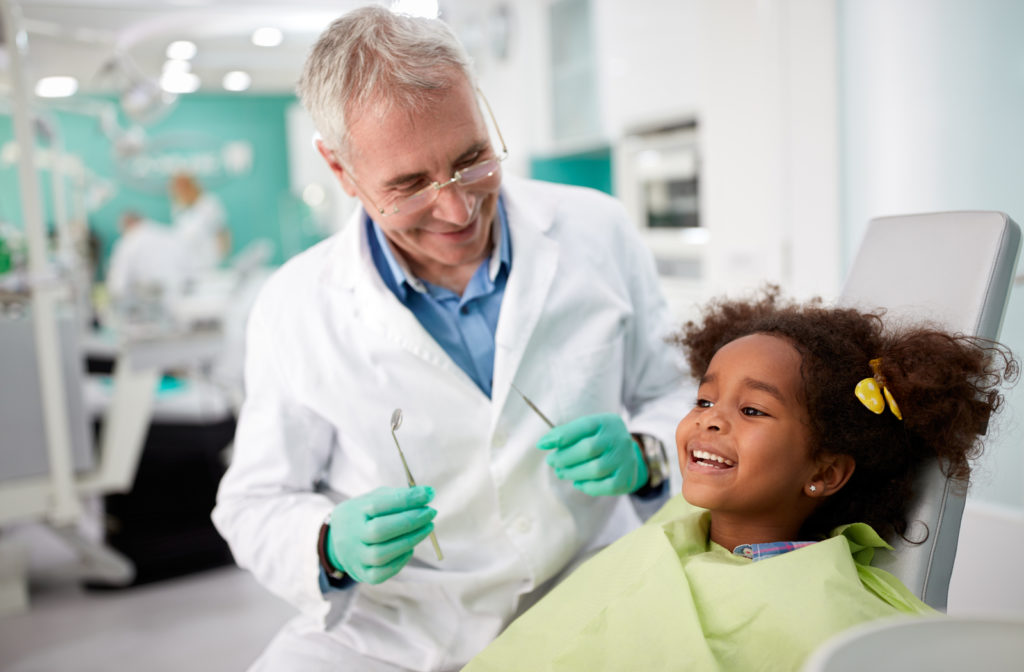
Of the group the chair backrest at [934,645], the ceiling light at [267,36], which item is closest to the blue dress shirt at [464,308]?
the chair backrest at [934,645]

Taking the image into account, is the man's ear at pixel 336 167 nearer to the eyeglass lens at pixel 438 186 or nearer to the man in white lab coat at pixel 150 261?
the eyeglass lens at pixel 438 186

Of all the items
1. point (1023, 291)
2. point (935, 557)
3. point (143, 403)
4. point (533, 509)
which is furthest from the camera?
point (143, 403)

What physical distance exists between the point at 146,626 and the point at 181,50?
15.5 feet

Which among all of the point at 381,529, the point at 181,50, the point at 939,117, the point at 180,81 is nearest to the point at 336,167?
the point at 381,529

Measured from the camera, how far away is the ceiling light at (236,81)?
7.68 meters

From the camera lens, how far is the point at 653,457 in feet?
4.38

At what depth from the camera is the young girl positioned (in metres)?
0.92

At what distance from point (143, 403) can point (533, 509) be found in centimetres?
213

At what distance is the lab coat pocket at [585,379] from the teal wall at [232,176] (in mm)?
7485

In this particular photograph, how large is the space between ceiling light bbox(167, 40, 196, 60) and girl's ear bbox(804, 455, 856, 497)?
5676mm

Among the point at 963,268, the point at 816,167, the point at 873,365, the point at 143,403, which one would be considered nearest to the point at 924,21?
the point at 816,167

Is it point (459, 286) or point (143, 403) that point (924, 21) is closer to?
point (459, 286)

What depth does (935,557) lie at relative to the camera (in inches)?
39.2

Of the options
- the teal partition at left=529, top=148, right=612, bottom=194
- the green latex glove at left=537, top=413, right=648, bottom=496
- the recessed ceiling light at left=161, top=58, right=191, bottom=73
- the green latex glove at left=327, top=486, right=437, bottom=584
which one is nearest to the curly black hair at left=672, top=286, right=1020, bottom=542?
the green latex glove at left=537, top=413, right=648, bottom=496
